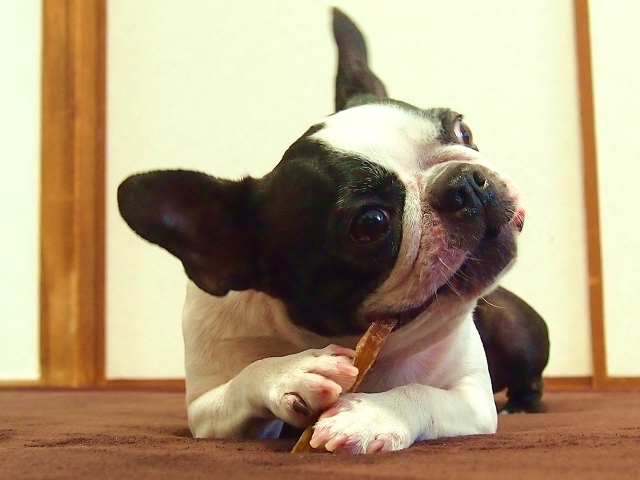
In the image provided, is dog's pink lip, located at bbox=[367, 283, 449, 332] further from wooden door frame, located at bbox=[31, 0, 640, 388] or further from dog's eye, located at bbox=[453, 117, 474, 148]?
wooden door frame, located at bbox=[31, 0, 640, 388]

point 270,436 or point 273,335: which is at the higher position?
point 273,335

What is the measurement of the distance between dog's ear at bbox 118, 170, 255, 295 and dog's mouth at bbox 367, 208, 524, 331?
37cm

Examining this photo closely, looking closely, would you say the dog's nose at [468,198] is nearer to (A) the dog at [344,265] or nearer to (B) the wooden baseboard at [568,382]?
(A) the dog at [344,265]

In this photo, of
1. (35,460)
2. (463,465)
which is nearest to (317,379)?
(463,465)

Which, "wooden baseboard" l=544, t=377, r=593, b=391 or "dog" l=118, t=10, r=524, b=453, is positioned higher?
"dog" l=118, t=10, r=524, b=453

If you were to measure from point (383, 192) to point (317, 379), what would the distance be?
0.43 m

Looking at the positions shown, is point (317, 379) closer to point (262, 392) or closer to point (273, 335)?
point (262, 392)

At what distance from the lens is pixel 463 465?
112 centimetres

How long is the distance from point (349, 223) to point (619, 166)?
9.26 feet

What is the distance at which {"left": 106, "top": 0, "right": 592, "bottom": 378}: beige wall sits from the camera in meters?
3.96

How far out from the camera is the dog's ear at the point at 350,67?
90.4 inches

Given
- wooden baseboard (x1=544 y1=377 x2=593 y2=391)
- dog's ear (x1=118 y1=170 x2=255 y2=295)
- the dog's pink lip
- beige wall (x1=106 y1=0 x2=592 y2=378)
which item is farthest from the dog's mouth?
wooden baseboard (x1=544 y1=377 x2=593 y2=391)

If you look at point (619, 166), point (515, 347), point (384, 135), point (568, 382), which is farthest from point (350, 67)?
point (568, 382)

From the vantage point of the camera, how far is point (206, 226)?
1725mm
